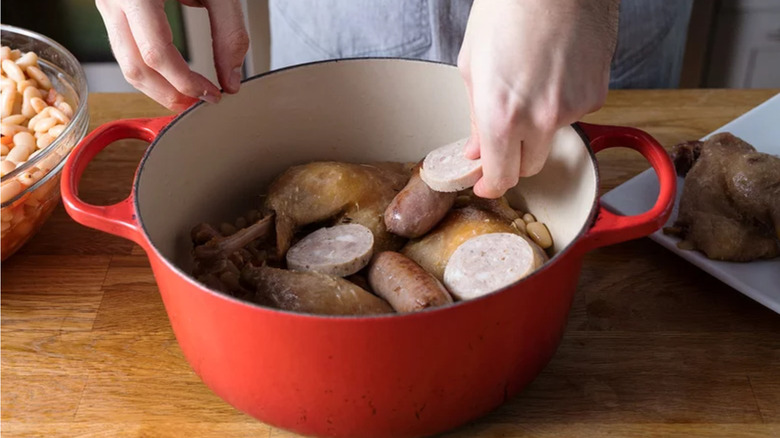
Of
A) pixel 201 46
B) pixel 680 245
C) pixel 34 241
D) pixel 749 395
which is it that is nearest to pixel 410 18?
pixel 680 245

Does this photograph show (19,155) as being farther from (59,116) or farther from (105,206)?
(105,206)

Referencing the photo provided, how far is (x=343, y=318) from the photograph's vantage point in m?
0.76

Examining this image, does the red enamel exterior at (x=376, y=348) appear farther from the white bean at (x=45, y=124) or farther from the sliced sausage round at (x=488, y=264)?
the white bean at (x=45, y=124)

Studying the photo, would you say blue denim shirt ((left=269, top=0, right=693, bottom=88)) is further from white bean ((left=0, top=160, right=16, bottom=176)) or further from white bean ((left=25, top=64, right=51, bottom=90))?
white bean ((left=0, top=160, right=16, bottom=176))

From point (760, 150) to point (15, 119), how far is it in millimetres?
1193

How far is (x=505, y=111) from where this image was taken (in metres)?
0.83

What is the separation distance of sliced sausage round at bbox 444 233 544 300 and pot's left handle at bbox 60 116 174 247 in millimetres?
360

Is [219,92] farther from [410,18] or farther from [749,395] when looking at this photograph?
[749,395]

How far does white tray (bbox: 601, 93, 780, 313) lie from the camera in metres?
1.07

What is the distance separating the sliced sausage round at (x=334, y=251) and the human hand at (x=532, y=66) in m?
0.24

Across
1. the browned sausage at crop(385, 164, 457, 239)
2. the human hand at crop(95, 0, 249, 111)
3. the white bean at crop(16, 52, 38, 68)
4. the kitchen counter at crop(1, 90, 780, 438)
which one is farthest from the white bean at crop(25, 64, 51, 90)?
the browned sausage at crop(385, 164, 457, 239)

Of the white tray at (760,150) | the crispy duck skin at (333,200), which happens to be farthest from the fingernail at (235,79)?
the white tray at (760,150)

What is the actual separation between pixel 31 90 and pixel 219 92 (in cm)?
42

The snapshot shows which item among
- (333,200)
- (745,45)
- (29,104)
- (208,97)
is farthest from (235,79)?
(745,45)
